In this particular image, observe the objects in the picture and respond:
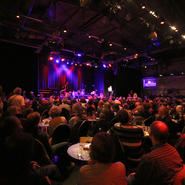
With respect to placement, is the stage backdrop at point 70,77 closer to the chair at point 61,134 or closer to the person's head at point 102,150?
the chair at point 61,134

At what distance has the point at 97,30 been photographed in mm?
8820

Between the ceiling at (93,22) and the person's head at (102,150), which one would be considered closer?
the person's head at (102,150)

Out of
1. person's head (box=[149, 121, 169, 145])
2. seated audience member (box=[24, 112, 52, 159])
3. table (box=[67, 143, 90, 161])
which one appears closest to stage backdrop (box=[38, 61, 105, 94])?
seated audience member (box=[24, 112, 52, 159])

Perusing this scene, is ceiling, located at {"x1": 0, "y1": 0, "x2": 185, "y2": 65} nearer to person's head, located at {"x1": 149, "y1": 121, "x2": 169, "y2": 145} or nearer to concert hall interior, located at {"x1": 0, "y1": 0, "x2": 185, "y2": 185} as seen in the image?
concert hall interior, located at {"x1": 0, "y1": 0, "x2": 185, "y2": 185}

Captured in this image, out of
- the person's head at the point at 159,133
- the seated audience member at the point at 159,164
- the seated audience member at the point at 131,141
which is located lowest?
the seated audience member at the point at 131,141

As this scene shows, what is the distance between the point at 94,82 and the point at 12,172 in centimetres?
1619

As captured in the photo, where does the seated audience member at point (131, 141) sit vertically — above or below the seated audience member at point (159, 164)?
below

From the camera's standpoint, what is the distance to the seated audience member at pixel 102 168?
1.06 m

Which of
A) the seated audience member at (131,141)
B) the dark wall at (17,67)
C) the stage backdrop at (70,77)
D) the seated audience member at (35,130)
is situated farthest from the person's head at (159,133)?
the stage backdrop at (70,77)

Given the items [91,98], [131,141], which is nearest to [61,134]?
[131,141]

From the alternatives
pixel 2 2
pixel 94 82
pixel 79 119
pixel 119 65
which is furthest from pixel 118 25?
pixel 94 82

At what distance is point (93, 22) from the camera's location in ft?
25.3

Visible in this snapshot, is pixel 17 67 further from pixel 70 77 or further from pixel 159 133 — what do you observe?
pixel 159 133

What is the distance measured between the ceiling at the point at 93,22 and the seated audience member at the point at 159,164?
15.2 ft
